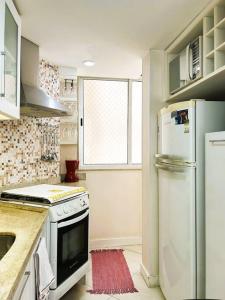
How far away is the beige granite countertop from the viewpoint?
0.86 meters

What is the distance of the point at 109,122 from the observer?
3502 mm

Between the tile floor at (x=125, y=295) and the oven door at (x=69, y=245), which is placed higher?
the oven door at (x=69, y=245)

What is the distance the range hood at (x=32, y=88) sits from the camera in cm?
203

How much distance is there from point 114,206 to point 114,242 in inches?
18.5

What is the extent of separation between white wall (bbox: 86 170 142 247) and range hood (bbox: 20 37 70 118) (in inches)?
49.5

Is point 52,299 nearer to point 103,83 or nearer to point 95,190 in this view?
point 95,190

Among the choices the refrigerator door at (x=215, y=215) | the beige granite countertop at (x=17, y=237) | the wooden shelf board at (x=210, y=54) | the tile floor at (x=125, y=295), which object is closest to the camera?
the beige granite countertop at (x=17, y=237)

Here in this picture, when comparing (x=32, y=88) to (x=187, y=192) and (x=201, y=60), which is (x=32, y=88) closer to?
(x=201, y=60)

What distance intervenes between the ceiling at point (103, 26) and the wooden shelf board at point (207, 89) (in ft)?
1.60

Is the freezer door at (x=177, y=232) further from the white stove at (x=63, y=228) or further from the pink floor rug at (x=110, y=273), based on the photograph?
the white stove at (x=63, y=228)

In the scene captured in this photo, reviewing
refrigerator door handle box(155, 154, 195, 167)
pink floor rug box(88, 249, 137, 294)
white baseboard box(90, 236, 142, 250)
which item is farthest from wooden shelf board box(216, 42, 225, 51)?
white baseboard box(90, 236, 142, 250)

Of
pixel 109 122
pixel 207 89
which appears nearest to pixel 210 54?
pixel 207 89

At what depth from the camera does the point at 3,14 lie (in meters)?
1.44

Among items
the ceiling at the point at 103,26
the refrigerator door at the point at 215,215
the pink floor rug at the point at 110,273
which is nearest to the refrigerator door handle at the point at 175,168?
the refrigerator door at the point at 215,215
